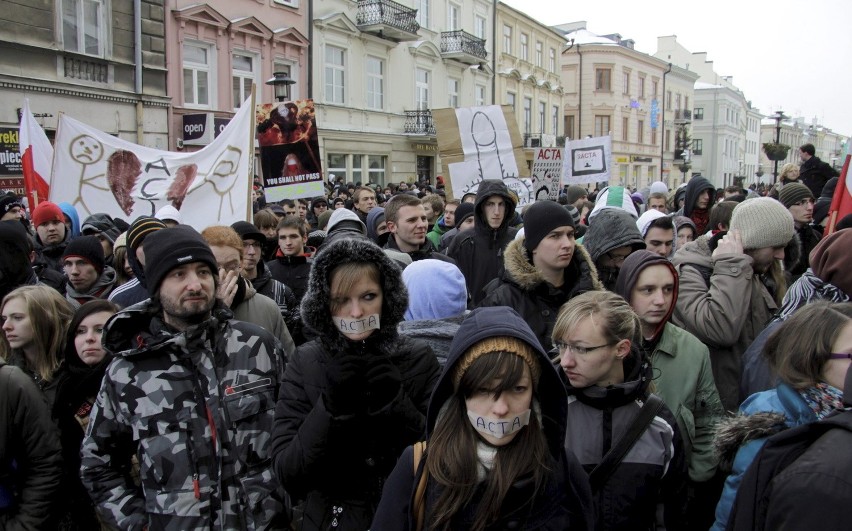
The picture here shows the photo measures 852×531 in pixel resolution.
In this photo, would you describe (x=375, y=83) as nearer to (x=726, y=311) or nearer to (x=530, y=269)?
(x=530, y=269)

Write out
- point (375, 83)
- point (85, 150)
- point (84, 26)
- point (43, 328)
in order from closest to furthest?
point (43, 328)
point (85, 150)
point (84, 26)
point (375, 83)

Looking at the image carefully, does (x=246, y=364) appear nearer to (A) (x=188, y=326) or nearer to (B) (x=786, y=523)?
(A) (x=188, y=326)

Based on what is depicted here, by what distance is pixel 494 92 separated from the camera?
1298 inches

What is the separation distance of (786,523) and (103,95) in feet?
53.5

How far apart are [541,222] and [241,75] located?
17.6m

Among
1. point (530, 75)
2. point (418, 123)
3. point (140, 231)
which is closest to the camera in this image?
point (140, 231)

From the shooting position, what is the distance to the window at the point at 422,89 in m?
27.1

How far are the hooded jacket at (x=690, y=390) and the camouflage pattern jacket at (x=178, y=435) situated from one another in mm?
1745

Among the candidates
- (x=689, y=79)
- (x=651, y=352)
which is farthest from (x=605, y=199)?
(x=689, y=79)

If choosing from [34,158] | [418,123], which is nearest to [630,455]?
[34,158]

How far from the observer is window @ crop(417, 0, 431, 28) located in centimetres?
2711

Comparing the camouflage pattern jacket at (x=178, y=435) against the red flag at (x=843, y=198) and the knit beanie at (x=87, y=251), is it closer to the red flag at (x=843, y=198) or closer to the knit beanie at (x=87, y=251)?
the knit beanie at (x=87, y=251)

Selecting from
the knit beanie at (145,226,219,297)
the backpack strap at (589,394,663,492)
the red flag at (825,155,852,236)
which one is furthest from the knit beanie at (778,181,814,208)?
the knit beanie at (145,226,219,297)

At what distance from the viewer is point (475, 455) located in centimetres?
176
